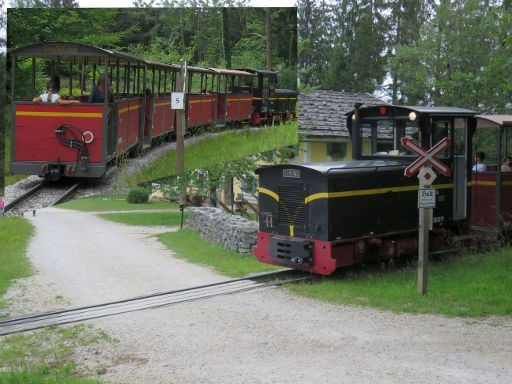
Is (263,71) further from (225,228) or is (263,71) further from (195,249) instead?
(195,249)

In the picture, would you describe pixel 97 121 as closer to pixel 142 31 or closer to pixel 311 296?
pixel 142 31

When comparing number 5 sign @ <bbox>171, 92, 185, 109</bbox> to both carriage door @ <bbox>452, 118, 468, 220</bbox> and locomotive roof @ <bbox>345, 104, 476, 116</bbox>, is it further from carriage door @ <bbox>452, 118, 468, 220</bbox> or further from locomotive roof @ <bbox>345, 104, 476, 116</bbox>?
carriage door @ <bbox>452, 118, 468, 220</bbox>

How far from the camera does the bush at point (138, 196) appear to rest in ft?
48.5

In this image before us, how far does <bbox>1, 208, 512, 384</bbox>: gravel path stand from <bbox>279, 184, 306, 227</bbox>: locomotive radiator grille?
1.27m

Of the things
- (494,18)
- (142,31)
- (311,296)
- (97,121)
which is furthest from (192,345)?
(494,18)

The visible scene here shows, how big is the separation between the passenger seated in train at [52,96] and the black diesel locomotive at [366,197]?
3278 millimetres

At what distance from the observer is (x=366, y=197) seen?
11.7 m

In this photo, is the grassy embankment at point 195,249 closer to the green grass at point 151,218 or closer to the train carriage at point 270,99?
the green grass at point 151,218

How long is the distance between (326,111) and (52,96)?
555 cm

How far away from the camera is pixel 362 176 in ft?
38.2

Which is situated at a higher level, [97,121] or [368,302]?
[97,121]

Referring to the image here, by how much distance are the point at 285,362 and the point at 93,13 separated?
26.2 feet

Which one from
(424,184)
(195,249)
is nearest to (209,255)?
(195,249)

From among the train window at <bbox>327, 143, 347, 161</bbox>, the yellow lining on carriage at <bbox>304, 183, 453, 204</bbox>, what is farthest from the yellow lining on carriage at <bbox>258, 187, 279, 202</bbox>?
the train window at <bbox>327, 143, 347, 161</bbox>
